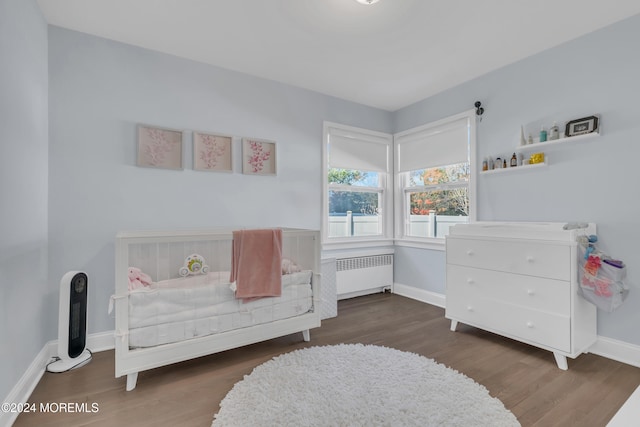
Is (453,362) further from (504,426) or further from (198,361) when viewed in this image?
(198,361)

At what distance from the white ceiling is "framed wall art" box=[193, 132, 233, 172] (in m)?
0.70

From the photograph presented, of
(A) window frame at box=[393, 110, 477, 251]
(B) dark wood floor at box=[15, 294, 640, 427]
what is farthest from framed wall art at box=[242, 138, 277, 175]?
(A) window frame at box=[393, 110, 477, 251]

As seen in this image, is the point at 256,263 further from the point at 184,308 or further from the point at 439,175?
the point at 439,175

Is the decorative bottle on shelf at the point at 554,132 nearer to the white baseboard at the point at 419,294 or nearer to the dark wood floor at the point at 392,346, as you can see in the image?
the dark wood floor at the point at 392,346

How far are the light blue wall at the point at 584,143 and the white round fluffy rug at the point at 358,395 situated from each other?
142cm

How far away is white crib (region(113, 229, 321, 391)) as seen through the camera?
1.79m

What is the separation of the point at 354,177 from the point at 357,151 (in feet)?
1.06

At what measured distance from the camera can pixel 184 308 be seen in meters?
1.97

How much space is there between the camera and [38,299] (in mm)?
2080

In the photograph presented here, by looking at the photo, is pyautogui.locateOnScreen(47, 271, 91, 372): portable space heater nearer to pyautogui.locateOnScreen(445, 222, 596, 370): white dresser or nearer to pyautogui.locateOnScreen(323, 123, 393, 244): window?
pyautogui.locateOnScreen(323, 123, 393, 244): window

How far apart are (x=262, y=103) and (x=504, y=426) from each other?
10.1ft

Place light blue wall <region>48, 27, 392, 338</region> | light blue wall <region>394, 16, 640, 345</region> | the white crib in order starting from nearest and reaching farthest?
the white crib → light blue wall <region>394, 16, 640, 345</region> → light blue wall <region>48, 27, 392, 338</region>

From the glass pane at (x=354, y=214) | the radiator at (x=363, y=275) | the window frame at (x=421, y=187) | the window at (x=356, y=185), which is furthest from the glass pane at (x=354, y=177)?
the radiator at (x=363, y=275)

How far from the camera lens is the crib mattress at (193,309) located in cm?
184
